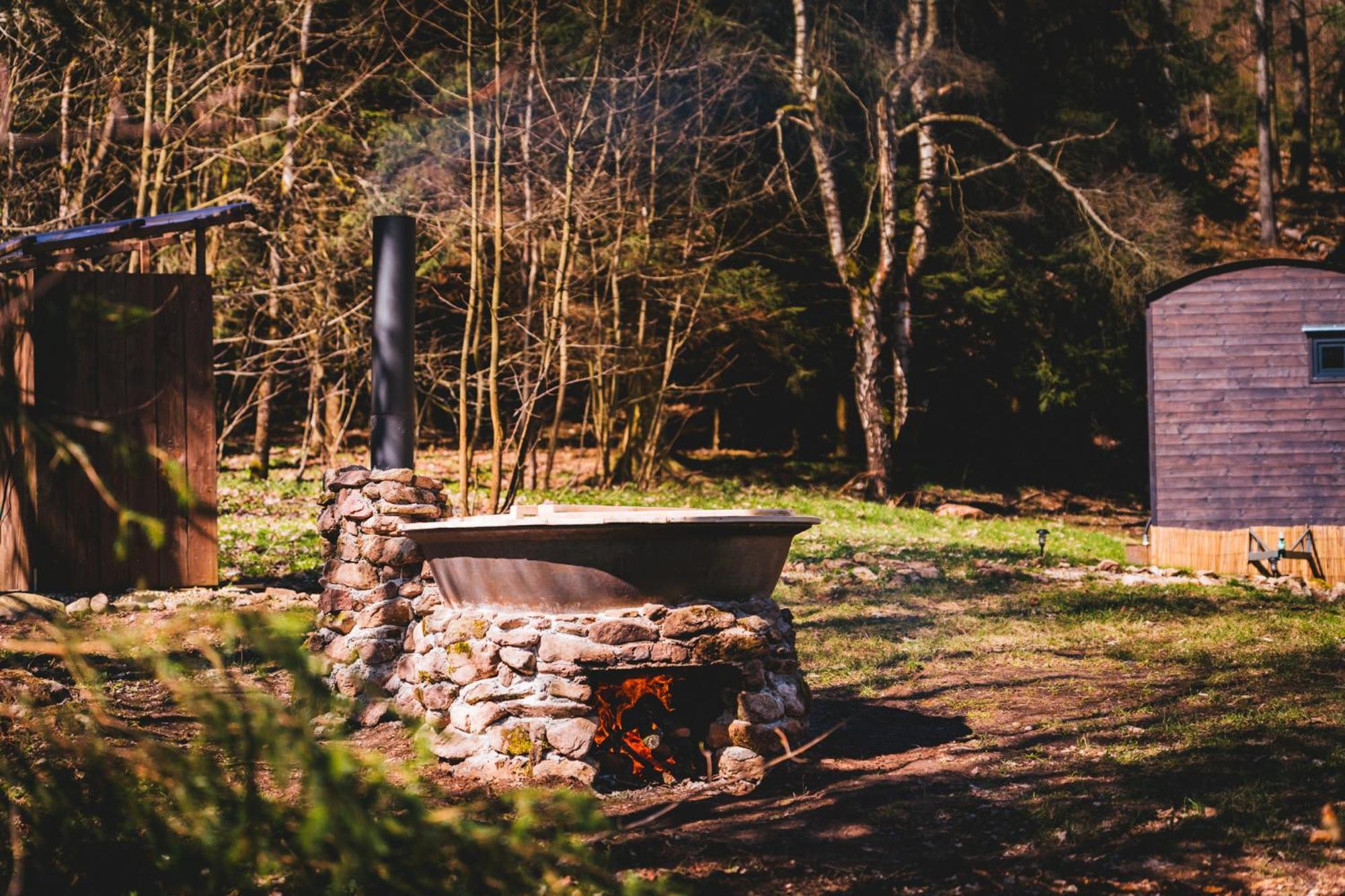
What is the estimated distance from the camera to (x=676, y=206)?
21219 millimetres

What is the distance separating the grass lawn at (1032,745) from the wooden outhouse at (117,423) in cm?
152

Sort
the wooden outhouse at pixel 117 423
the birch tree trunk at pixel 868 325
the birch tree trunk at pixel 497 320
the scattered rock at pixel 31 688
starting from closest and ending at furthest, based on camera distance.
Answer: the scattered rock at pixel 31 688
the wooden outhouse at pixel 117 423
the birch tree trunk at pixel 497 320
the birch tree trunk at pixel 868 325

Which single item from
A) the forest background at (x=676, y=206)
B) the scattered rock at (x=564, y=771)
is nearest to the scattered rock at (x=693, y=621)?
the scattered rock at (x=564, y=771)

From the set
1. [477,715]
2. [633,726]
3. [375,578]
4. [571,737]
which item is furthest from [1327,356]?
[477,715]

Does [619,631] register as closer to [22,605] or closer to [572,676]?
[572,676]

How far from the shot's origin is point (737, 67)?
20812mm

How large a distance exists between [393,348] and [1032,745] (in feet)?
15.1

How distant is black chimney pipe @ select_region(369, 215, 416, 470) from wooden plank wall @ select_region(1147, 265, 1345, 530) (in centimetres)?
1155

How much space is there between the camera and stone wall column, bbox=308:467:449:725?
778 centimetres

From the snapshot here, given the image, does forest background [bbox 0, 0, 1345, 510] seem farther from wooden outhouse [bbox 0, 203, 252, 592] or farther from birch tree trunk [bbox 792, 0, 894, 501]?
wooden outhouse [bbox 0, 203, 252, 592]

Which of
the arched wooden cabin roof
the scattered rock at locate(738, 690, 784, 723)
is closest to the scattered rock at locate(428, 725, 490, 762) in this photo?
the scattered rock at locate(738, 690, 784, 723)

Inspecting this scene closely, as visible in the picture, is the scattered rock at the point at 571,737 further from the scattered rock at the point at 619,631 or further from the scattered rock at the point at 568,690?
the scattered rock at the point at 619,631

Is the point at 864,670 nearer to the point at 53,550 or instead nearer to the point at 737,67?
the point at 53,550

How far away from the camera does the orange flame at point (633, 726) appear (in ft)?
21.7
